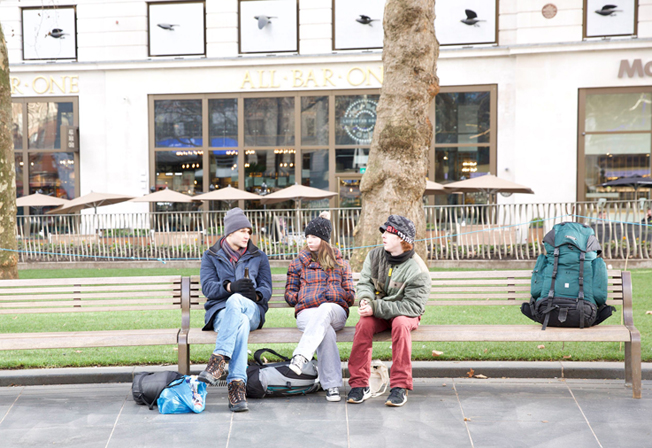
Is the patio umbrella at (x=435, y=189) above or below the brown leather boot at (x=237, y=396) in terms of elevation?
above

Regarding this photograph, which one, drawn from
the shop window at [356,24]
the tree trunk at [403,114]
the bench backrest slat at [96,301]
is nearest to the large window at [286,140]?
the shop window at [356,24]

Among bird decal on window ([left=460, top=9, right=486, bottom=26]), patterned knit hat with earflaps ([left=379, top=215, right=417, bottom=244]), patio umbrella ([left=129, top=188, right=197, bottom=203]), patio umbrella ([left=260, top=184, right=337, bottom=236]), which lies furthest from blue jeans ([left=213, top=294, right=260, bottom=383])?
bird decal on window ([left=460, top=9, right=486, bottom=26])

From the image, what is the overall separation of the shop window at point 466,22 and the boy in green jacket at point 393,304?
1660cm

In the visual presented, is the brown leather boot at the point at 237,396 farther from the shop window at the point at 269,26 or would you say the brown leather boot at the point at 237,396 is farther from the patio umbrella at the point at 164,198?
the shop window at the point at 269,26

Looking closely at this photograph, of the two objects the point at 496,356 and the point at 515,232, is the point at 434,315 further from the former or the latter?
the point at 515,232

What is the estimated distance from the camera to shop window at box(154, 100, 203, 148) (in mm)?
21938

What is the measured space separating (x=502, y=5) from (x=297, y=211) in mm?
9569

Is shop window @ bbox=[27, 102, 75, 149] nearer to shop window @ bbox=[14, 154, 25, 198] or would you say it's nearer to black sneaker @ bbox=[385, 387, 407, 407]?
shop window @ bbox=[14, 154, 25, 198]

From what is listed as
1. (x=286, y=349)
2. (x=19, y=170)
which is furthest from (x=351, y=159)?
(x=286, y=349)

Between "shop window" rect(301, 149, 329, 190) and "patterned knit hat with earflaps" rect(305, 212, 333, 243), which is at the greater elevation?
"shop window" rect(301, 149, 329, 190)

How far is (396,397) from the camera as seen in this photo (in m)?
5.13

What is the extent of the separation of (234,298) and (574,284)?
9.18ft

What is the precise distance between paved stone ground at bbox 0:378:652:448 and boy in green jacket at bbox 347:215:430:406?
212 mm

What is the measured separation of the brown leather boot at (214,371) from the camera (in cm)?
509
